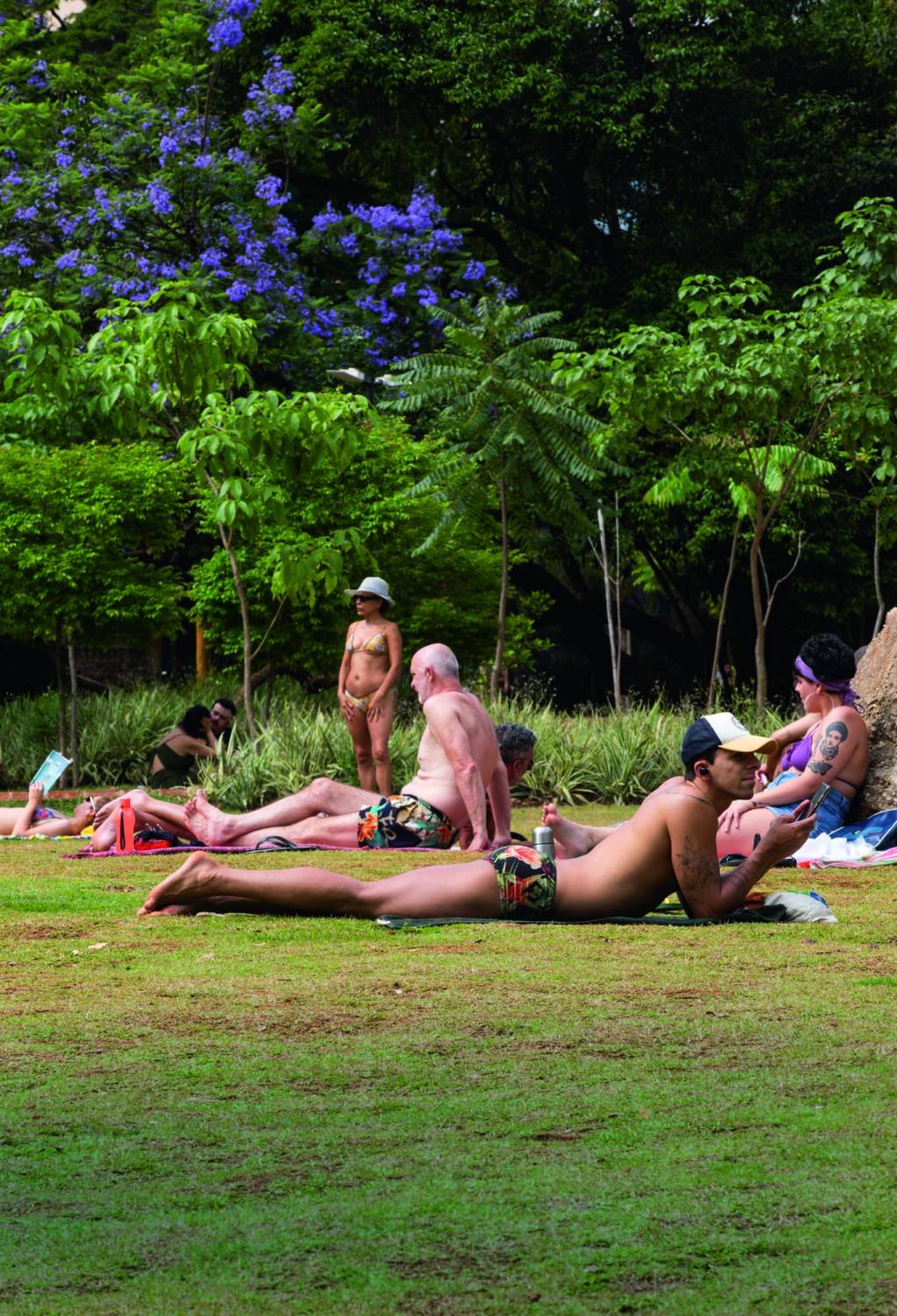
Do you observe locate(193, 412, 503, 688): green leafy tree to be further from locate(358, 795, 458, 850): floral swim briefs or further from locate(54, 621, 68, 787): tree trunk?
locate(358, 795, 458, 850): floral swim briefs

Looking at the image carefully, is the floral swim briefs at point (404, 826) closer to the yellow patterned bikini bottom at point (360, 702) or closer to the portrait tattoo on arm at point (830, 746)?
the portrait tattoo on arm at point (830, 746)

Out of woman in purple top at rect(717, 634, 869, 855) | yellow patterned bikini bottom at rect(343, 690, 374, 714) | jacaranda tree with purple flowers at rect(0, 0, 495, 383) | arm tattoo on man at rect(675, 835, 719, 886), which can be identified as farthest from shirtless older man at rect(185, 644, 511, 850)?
jacaranda tree with purple flowers at rect(0, 0, 495, 383)

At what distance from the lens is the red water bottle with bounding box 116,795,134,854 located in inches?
421

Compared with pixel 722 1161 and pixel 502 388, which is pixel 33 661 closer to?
pixel 502 388

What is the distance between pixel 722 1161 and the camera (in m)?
3.54

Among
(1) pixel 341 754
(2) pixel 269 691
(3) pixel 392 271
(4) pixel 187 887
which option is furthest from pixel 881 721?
(3) pixel 392 271

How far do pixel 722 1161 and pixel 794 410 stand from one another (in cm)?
1463

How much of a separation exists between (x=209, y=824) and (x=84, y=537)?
27.3 feet

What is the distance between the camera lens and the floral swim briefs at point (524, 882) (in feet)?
23.1

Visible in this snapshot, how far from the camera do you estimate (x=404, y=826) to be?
33.0 feet

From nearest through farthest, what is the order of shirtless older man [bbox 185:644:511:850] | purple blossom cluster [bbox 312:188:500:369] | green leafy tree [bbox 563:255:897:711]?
shirtless older man [bbox 185:644:511:850]
green leafy tree [bbox 563:255:897:711]
purple blossom cluster [bbox 312:188:500:369]

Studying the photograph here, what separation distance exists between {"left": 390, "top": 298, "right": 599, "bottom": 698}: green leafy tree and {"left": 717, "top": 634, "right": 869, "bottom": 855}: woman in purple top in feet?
25.6

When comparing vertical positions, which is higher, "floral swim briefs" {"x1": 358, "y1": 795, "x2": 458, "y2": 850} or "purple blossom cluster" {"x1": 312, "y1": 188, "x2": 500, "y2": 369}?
"purple blossom cluster" {"x1": 312, "y1": 188, "x2": 500, "y2": 369}

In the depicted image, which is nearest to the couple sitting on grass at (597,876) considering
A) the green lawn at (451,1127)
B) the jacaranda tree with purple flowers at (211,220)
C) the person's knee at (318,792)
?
the green lawn at (451,1127)
